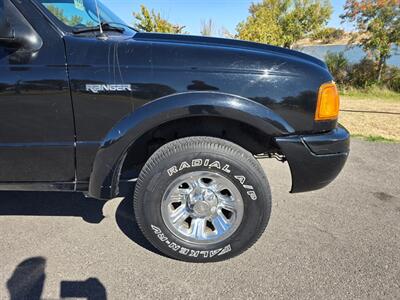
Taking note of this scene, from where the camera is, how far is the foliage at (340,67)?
14656mm

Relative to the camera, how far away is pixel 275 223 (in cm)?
302

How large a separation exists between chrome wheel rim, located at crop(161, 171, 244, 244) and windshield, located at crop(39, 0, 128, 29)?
1396 mm

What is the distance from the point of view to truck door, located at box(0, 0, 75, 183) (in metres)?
2.18

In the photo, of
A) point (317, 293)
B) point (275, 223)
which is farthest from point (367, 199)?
point (317, 293)

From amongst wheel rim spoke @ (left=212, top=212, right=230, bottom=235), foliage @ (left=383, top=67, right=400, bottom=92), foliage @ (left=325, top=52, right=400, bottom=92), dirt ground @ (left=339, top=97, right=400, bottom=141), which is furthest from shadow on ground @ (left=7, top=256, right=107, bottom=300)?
foliage @ (left=383, top=67, right=400, bottom=92)

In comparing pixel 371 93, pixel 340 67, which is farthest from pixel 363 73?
pixel 371 93

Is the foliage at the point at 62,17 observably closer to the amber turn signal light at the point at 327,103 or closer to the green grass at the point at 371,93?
the amber turn signal light at the point at 327,103

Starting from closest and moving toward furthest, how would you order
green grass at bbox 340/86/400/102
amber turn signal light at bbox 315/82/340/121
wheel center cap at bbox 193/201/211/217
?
amber turn signal light at bbox 315/82/340/121
wheel center cap at bbox 193/201/211/217
green grass at bbox 340/86/400/102

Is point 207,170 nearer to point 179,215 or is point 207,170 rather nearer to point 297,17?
point 179,215

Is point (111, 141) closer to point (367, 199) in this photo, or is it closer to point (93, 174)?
point (93, 174)

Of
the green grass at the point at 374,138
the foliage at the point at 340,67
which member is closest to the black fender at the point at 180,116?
the green grass at the point at 374,138

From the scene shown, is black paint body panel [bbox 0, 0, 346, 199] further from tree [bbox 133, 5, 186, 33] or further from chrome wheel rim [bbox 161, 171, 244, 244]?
tree [bbox 133, 5, 186, 33]

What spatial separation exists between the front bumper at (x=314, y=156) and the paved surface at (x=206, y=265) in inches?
23.1

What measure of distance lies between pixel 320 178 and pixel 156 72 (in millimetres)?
1406
